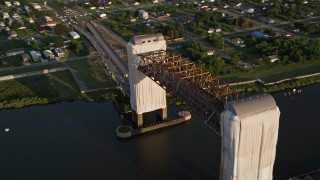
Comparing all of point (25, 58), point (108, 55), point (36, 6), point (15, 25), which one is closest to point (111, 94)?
point (108, 55)

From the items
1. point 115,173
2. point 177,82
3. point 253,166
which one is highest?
point 177,82

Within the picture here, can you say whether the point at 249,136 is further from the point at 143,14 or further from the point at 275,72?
the point at 143,14

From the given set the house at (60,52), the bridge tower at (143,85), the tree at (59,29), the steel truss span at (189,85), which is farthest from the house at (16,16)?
the steel truss span at (189,85)

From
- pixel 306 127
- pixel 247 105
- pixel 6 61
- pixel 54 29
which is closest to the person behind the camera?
pixel 247 105

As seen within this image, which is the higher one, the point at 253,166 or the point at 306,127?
the point at 253,166

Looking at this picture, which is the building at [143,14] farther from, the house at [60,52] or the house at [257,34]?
the house at [60,52]

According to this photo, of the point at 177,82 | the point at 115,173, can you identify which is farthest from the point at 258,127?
the point at 115,173

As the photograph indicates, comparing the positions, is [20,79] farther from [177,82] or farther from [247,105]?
[247,105]

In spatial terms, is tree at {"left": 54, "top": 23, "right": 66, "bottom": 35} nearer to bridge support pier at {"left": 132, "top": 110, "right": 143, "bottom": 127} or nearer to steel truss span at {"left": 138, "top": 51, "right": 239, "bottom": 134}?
bridge support pier at {"left": 132, "top": 110, "right": 143, "bottom": 127}
